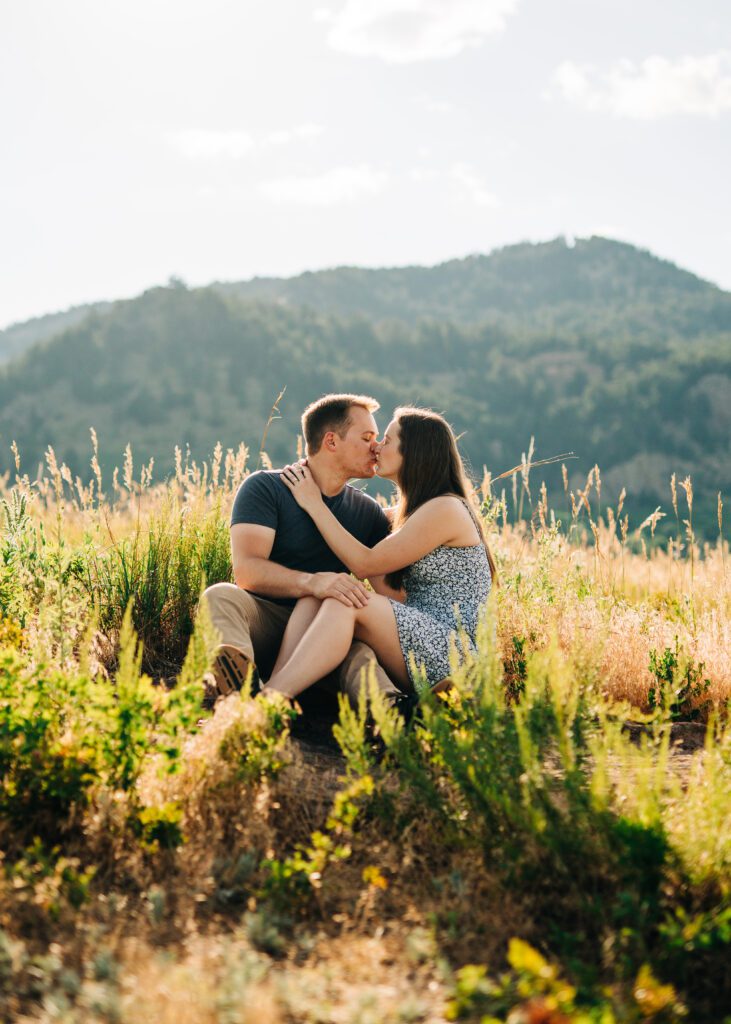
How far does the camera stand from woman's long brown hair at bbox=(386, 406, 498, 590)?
4.11 m

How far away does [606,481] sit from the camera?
155ft

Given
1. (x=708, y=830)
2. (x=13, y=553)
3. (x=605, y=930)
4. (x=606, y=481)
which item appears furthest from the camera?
(x=606, y=481)

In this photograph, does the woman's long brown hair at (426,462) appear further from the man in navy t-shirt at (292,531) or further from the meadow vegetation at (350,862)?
the meadow vegetation at (350,862)

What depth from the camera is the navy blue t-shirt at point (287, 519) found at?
4.29 m

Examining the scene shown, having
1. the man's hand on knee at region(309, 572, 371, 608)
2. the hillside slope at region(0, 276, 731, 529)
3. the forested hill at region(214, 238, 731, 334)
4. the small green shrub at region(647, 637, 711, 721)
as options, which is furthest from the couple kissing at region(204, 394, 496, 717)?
the forested hill at region(214, 238, 731, 334)

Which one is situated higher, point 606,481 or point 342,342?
point 342,342

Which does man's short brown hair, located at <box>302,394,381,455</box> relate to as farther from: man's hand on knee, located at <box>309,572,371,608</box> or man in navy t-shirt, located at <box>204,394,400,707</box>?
man's hand on knee, located at <box>309,572,371,608</box>

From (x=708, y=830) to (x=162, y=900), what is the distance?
1429 millimetres

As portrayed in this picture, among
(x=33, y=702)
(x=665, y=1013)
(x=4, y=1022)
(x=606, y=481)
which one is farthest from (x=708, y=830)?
(x=606, y=481)

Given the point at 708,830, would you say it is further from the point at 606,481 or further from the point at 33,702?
the point at 606,481

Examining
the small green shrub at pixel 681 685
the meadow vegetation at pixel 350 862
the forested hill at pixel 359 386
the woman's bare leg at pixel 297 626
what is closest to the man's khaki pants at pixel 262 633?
the woman's bare leg at pixel 297 626

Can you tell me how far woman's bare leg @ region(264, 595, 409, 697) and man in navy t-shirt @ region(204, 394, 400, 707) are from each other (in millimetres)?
85

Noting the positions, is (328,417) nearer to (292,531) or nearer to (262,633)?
(292,531)

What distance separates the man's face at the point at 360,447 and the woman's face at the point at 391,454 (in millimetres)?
131
